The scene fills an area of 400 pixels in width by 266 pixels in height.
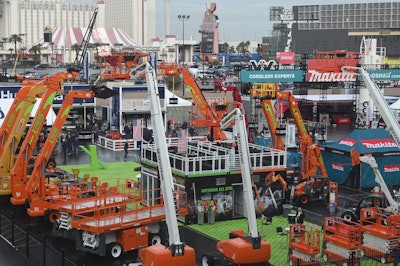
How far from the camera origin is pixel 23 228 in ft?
72.0

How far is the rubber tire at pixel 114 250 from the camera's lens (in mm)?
18625

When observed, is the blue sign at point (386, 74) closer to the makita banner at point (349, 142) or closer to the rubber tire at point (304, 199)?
the makita banner at point (349, 142)

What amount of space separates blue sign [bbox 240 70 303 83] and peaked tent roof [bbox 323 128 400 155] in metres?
14.0

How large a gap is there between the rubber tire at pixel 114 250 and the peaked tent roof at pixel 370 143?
1342 cm

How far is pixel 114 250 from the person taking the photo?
61.4 feet

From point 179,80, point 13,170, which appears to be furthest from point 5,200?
point 179,80

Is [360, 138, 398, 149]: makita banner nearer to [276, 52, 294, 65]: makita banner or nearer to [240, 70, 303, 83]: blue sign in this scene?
[240, 70, 303, 83]: blue sign

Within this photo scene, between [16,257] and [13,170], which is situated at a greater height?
[13,170]

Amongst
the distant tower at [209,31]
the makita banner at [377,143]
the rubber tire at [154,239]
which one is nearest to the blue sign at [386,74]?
the makita banner at [377,143]

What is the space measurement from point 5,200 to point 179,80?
1907 inches

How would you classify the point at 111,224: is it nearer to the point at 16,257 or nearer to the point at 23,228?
the point at 16,257

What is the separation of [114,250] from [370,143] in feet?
47.0

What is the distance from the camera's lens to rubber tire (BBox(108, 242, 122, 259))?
18625 mm

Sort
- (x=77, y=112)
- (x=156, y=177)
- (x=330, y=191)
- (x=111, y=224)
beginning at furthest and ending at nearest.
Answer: (x=77, y=112)
(x=330, y=191)
(x=156, y=177)
(x=111, y=224)
